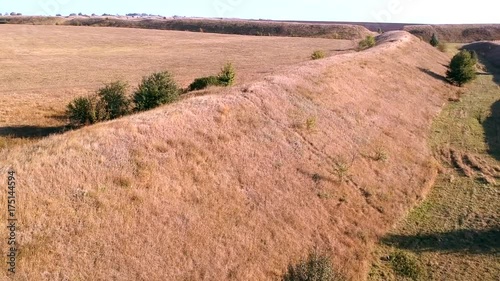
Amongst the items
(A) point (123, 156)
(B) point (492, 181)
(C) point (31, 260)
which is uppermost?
(A) point (123, 156)

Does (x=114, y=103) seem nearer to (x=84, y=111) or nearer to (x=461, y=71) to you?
(x=84, y=111)

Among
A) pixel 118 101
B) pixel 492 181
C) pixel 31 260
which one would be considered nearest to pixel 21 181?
pixel 31 260

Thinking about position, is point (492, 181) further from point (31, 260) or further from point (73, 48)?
point (73, 48)

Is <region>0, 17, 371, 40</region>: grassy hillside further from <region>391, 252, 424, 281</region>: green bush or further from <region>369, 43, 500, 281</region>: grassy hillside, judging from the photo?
<region>391, 252, 424, 281</region>: green bush

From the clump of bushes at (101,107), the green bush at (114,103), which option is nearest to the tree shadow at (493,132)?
the green bush at (114,103)

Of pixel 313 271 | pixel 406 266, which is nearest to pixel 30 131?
pixel 313 271

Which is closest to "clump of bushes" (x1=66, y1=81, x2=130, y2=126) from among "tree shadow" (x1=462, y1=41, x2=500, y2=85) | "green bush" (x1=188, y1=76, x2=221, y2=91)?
"green bush" (x1=188, y1=76, x2=221, y2=91)
